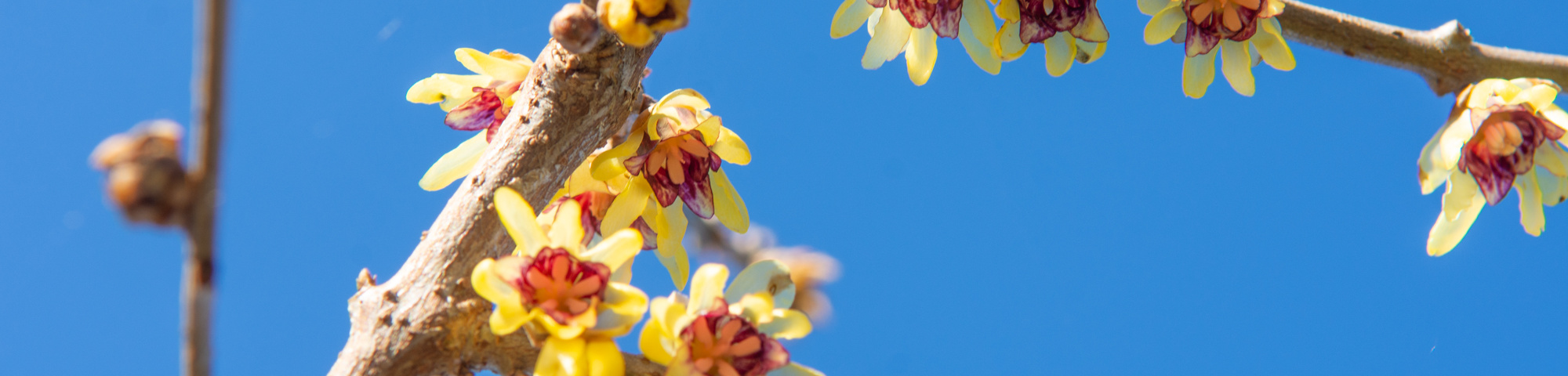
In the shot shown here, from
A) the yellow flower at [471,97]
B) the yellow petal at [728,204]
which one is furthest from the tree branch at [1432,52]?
the yellow flower at [471,97]

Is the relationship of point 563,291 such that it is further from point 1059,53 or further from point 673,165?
point 1059,53

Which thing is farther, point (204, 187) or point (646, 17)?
point (646, 17)

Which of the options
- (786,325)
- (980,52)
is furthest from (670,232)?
(980,52)

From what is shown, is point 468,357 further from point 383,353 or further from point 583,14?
point 583,14

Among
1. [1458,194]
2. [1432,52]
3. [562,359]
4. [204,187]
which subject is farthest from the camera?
[1432,52]

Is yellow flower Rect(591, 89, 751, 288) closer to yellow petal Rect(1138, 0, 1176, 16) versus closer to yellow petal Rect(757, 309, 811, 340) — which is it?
yellow petal Rect(757, 309, 811, 340)

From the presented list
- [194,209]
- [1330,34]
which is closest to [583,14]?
[194,209]
